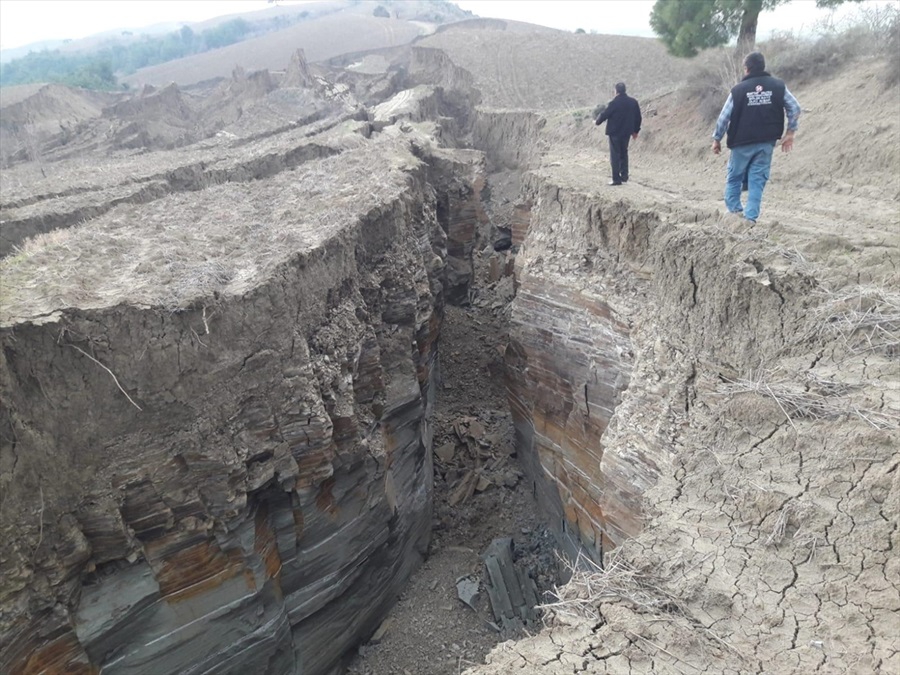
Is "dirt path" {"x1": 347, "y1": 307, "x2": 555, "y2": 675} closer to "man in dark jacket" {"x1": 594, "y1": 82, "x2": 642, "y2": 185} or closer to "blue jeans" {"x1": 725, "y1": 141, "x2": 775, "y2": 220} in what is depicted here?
"man in dark jacket" {"x1": 594, "y1": 82, "x2": 642, "y2": 185}

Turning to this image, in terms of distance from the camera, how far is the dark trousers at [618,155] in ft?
25.1

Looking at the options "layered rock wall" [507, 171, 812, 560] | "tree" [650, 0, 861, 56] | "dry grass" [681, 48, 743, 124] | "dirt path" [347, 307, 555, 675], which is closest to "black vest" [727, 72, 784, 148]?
"layered rock wall" [507, 171, 812, 560]

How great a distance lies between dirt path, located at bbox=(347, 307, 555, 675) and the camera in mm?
6996

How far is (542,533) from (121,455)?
5.45 metres

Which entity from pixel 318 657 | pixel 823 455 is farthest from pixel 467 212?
pixel 823 455

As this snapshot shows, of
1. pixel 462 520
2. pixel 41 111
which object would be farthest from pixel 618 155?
pixel 41 111

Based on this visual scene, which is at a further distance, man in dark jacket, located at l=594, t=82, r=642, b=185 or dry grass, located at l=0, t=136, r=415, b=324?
man in dark jacket, located at l=594, t=82, r=642, b=185

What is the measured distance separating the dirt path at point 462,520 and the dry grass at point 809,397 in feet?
11.4

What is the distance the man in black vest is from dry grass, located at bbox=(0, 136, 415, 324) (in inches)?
149

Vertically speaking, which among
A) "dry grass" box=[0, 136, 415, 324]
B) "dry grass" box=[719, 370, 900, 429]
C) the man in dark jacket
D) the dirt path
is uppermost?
the man in dark jacket

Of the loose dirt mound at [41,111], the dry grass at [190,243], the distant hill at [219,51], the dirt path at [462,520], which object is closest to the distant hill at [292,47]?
the distant hill at [219,51]

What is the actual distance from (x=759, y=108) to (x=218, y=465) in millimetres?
5492

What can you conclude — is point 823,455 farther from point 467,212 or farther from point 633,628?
point 467,212

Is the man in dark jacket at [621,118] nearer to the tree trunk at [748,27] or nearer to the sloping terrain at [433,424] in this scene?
the sloping terrain at [433,424]
